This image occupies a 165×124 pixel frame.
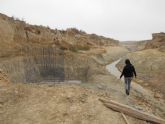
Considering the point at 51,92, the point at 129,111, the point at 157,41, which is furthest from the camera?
the point at 157,41

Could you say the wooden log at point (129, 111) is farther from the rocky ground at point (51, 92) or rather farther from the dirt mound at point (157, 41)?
the dirt mound at point (157, 41)

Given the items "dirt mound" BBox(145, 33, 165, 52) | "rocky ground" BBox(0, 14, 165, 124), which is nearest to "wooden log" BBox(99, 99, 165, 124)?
"rocky ground" BBox(0, 14, 165, 124)

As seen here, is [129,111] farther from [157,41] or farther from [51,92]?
[157,41]

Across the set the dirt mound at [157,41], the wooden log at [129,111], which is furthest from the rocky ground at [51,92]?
the dirt mound at [157,41]

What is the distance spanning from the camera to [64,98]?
640 inches

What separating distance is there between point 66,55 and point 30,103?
1719 cm

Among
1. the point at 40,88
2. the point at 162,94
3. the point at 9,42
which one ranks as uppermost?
the point at 9,42

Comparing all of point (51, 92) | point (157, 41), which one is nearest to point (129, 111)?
point (51, 92)

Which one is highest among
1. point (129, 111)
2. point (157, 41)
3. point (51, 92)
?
point (157, 41)

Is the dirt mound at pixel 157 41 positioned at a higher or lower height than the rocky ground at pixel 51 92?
higher

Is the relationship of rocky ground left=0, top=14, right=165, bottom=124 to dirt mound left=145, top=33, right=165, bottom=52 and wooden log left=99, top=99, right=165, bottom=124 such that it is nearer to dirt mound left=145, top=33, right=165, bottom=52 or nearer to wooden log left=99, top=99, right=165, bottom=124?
wooden log left=99, top=99, right=165, bottom=124

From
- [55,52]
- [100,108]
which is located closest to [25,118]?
[100,108]

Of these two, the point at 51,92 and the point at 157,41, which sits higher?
the point at 157,41

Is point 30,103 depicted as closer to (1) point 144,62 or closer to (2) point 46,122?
(2) point 46,122
